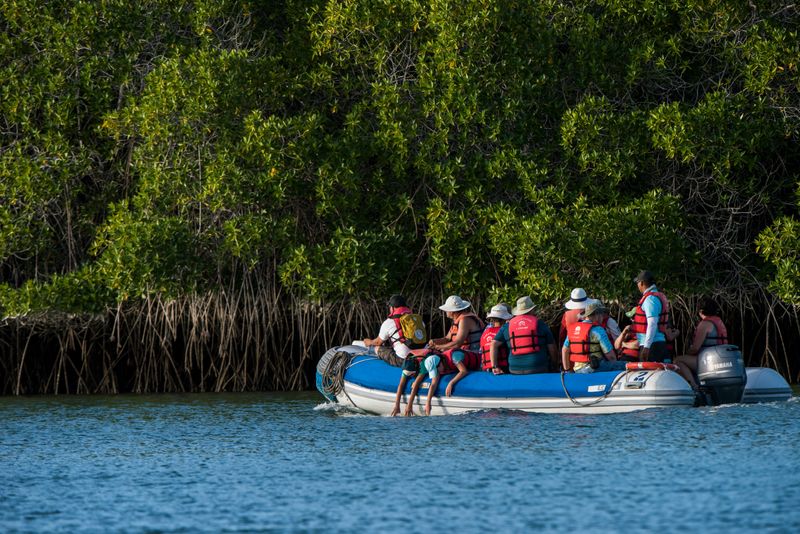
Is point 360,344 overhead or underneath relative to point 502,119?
underneath

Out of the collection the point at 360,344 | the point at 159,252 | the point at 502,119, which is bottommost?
the point at 360,344

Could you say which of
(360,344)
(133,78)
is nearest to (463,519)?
(360,344)

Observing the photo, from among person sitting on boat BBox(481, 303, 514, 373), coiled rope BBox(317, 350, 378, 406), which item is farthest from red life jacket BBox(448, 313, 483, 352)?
coiled rope BBox(317, 350, 378, 406)

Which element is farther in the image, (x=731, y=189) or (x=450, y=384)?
(x=731, y=189)

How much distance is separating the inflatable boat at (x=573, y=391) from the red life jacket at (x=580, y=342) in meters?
0.20

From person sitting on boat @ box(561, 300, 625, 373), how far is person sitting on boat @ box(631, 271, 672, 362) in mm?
306

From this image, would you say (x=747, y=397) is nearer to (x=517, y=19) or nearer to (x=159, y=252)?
(x=517, y=19)

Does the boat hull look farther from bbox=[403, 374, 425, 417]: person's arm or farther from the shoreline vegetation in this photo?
the shoreline vegetation

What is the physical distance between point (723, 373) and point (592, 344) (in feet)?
4.17

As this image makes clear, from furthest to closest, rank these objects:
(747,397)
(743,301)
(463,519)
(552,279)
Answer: (743,301) < (552,279) < (747,397) < (463,519)

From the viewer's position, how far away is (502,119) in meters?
18.4

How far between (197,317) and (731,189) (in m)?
7.35

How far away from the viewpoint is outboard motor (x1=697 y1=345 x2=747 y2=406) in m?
13.6

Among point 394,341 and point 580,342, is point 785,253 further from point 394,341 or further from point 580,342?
point 394,341
